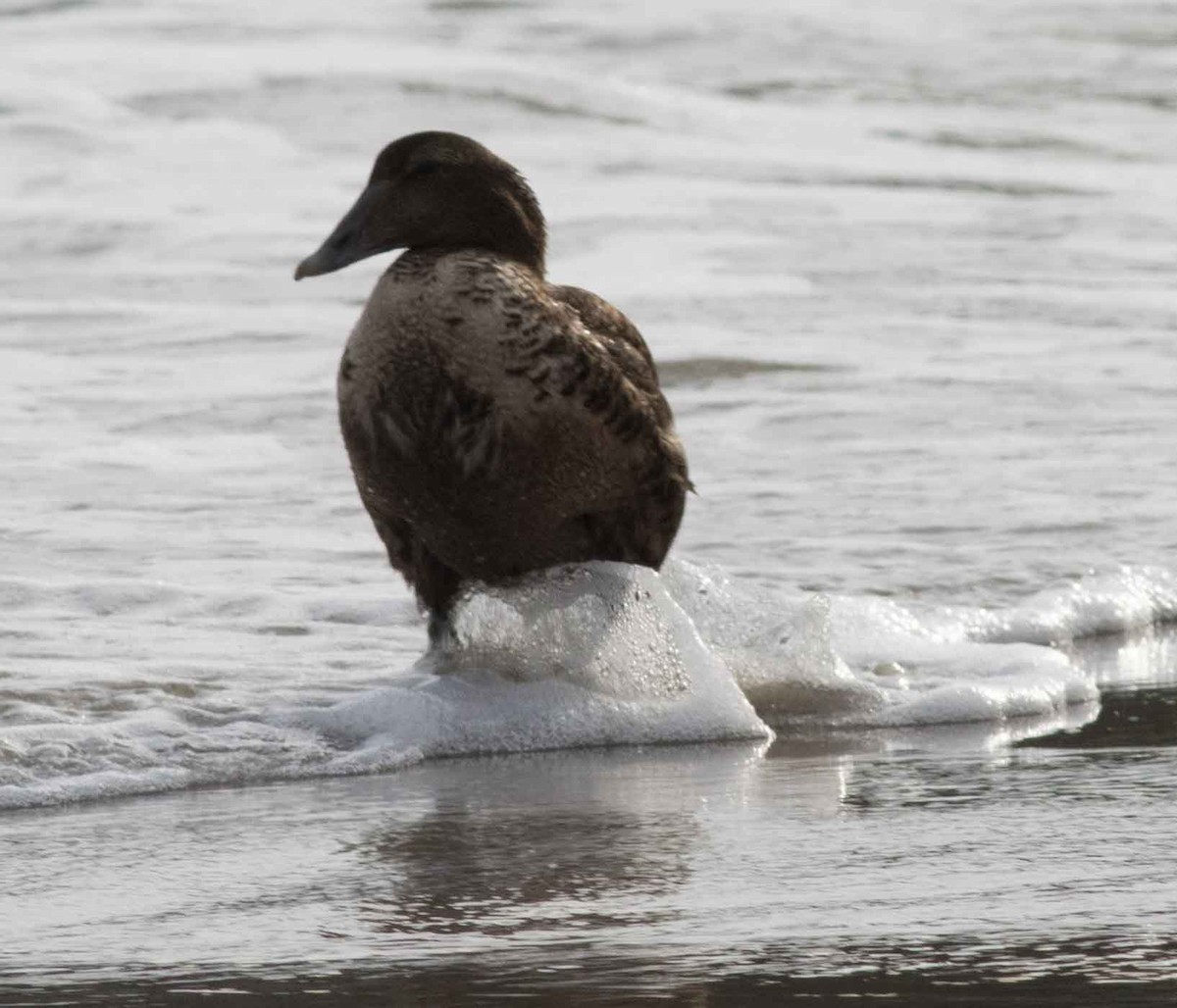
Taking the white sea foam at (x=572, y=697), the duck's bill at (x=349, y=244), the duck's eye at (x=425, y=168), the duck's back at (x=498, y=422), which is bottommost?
the white sea foam at (x=572, y=697)

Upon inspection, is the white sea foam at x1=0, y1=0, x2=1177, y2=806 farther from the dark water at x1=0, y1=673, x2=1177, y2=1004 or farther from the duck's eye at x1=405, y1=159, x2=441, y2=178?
the duck's eye at x1=405, y1=159, x2=441, y2=178

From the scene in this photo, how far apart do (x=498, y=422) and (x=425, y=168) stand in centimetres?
62

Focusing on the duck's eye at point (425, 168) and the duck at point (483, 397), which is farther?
the duck's eye at point (425, 168)

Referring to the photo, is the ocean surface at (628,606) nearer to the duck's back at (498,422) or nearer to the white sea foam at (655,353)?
the white sea foam at (655,353)

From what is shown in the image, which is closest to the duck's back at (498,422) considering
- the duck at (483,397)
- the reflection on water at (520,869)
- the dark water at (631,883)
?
the duck at (483,397)

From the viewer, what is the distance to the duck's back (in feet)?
16.8

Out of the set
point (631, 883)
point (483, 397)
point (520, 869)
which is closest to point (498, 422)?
point (483, 397)

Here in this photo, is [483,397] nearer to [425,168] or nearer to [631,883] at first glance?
[425,168]

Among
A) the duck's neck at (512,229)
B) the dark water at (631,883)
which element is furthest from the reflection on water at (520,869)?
the duck's neck at (512,229)

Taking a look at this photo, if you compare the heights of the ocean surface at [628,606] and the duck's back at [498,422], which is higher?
the duck's back at [498,422]

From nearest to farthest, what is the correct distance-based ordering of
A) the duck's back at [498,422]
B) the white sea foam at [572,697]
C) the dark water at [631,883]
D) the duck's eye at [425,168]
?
the dark water at [631,883], the white sea foam at [572,697], the duck's back at [498,422], the duck's eye at [425,168]

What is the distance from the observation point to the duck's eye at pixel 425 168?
17.7 feet

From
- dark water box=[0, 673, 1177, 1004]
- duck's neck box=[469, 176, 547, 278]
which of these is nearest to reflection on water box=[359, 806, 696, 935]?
dark water box=[0, 673, 1177, 1004]

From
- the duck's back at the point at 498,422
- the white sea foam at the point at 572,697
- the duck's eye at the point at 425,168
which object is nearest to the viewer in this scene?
the white sea foam at the point at 572,697
